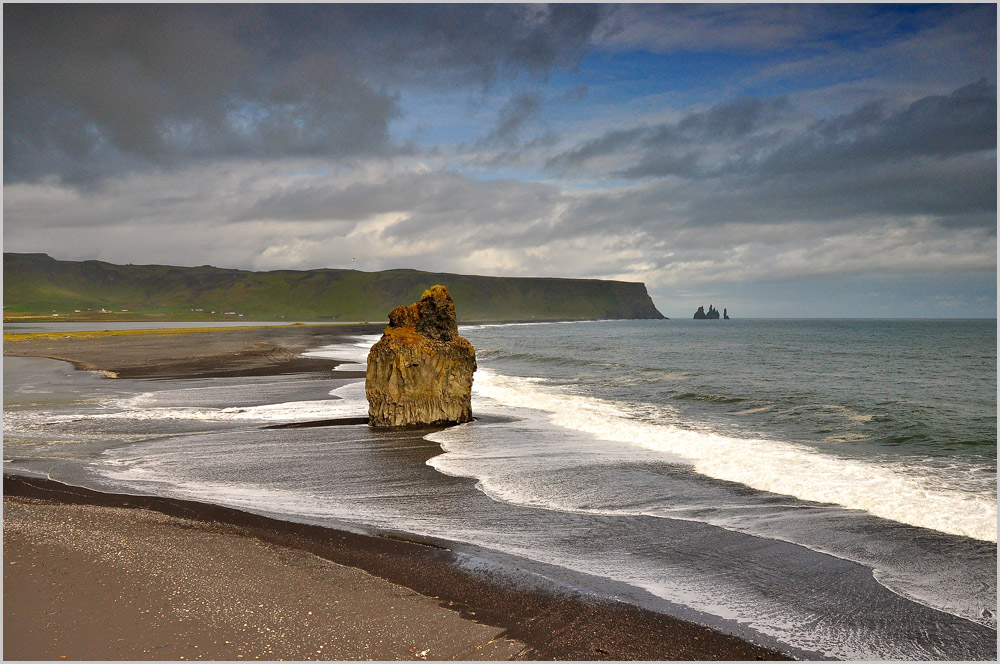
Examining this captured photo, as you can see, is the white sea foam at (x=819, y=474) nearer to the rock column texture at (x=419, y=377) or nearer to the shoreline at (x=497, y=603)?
the rock column texture at (x=419, y=377)

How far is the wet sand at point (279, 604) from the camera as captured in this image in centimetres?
489

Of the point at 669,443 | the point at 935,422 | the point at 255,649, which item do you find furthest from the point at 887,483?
the point at 255,649

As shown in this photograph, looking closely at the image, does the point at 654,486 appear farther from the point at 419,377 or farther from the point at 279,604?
the point at 419,377

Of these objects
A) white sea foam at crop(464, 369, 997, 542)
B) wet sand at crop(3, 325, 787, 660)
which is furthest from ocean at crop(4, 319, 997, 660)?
wet sand at crop(3, 325, 787, 660)

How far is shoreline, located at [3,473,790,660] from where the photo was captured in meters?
5.00

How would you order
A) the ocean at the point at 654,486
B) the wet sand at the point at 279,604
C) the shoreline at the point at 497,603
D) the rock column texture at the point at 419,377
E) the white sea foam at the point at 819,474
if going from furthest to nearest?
the rock column texture at the point at 419,377
the white sea foam at the point at 819,474
the ocean at the point at 654,486
the shoreline at the point at 497,603
the wet sand at the point at 279,604

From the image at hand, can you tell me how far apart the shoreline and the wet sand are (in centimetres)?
2

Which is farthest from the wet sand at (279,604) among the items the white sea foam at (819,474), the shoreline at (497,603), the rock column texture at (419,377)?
the rock column texture at (419,377)

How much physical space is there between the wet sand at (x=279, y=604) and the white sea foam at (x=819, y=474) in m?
5.40

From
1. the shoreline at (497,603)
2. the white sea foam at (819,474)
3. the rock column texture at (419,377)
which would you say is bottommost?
the white sea foam at (819,474)

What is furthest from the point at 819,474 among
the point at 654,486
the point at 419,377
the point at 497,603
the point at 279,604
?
the point at 279,604

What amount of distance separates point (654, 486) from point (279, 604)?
6664 mm

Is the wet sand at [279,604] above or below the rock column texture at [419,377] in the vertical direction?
below

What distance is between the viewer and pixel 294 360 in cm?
3900
